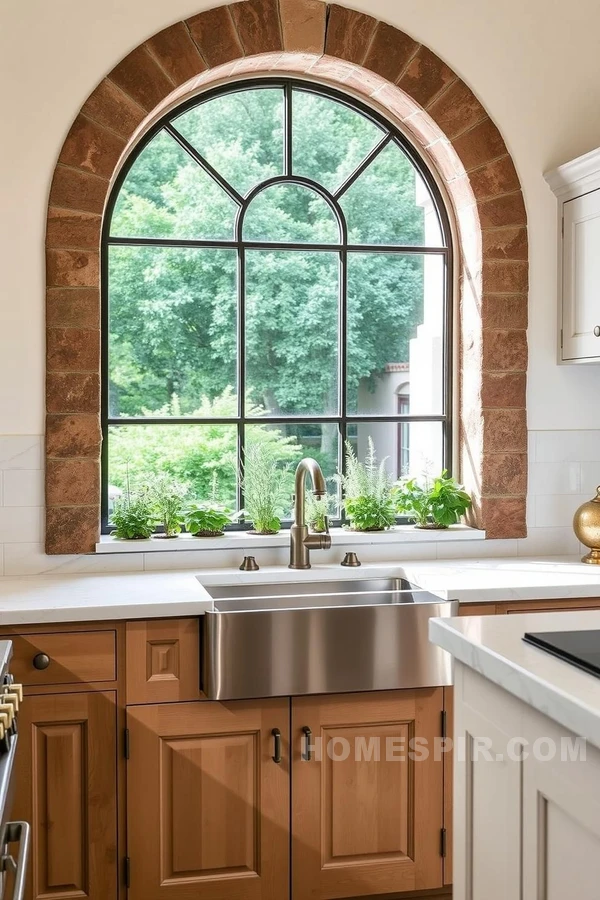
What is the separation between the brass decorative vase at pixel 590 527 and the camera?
3393 mm

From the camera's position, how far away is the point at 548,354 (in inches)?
142

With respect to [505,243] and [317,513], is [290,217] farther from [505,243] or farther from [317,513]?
[317,513]

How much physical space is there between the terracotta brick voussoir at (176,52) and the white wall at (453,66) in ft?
0.12

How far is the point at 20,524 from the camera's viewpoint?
10.5 ft

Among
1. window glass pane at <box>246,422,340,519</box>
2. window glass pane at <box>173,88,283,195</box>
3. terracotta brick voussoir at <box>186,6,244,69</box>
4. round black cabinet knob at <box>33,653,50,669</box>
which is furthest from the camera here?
window glass pane at <box>246,422,340,519</box>

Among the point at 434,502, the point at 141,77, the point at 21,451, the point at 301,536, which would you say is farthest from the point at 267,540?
the point at 141,77

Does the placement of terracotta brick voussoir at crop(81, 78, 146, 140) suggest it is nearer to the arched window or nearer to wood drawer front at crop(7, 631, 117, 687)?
the arched window

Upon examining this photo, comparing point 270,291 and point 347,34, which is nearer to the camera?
point 347,34

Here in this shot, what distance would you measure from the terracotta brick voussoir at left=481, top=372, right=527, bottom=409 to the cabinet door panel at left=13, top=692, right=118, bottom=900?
1729 millimetres

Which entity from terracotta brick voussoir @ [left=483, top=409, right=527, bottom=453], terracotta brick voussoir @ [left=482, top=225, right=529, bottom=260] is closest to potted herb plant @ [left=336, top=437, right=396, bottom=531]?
terracotta brick voussoir @ [left=483, top=409, right=527, bottom=453]

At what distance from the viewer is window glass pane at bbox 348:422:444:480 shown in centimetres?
370

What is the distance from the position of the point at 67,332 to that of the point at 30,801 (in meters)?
1.45

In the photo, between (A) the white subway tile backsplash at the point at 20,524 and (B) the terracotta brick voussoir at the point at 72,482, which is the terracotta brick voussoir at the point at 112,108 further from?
(A) the white subway tile backsplash at the point at 20,524

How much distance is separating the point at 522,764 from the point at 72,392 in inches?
80.3
